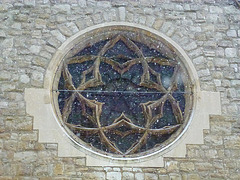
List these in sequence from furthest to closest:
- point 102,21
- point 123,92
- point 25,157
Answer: point 102,21 < point 123,92 < point 25,157

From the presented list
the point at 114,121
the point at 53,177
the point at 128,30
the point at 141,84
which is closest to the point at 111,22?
the point at 128,30

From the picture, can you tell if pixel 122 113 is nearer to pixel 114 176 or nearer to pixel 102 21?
pixel 114 176

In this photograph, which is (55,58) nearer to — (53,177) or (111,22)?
(111,22)

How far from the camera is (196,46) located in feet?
21.6

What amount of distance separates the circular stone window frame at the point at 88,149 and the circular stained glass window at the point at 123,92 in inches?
2.9

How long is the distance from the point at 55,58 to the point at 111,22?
87 cm

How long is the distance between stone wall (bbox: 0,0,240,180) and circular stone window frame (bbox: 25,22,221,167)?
63mm

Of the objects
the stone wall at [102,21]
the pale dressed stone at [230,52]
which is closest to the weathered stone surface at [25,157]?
the stone wall at [102,21]

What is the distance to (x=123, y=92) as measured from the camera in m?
6.46

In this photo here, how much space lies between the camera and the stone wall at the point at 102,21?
5.82 meters

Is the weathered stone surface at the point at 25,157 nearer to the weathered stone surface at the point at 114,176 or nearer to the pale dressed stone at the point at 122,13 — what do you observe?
the weathered stone surface at the point at 114,176

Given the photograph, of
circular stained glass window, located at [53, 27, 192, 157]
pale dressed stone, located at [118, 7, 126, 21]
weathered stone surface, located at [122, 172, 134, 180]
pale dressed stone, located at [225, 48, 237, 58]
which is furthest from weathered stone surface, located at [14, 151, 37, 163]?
pale dressed stone, located at [225, 48, 237, 58]

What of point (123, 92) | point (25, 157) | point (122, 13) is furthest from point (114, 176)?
point (122, 13)

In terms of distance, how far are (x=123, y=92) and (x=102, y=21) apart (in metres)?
0.93
